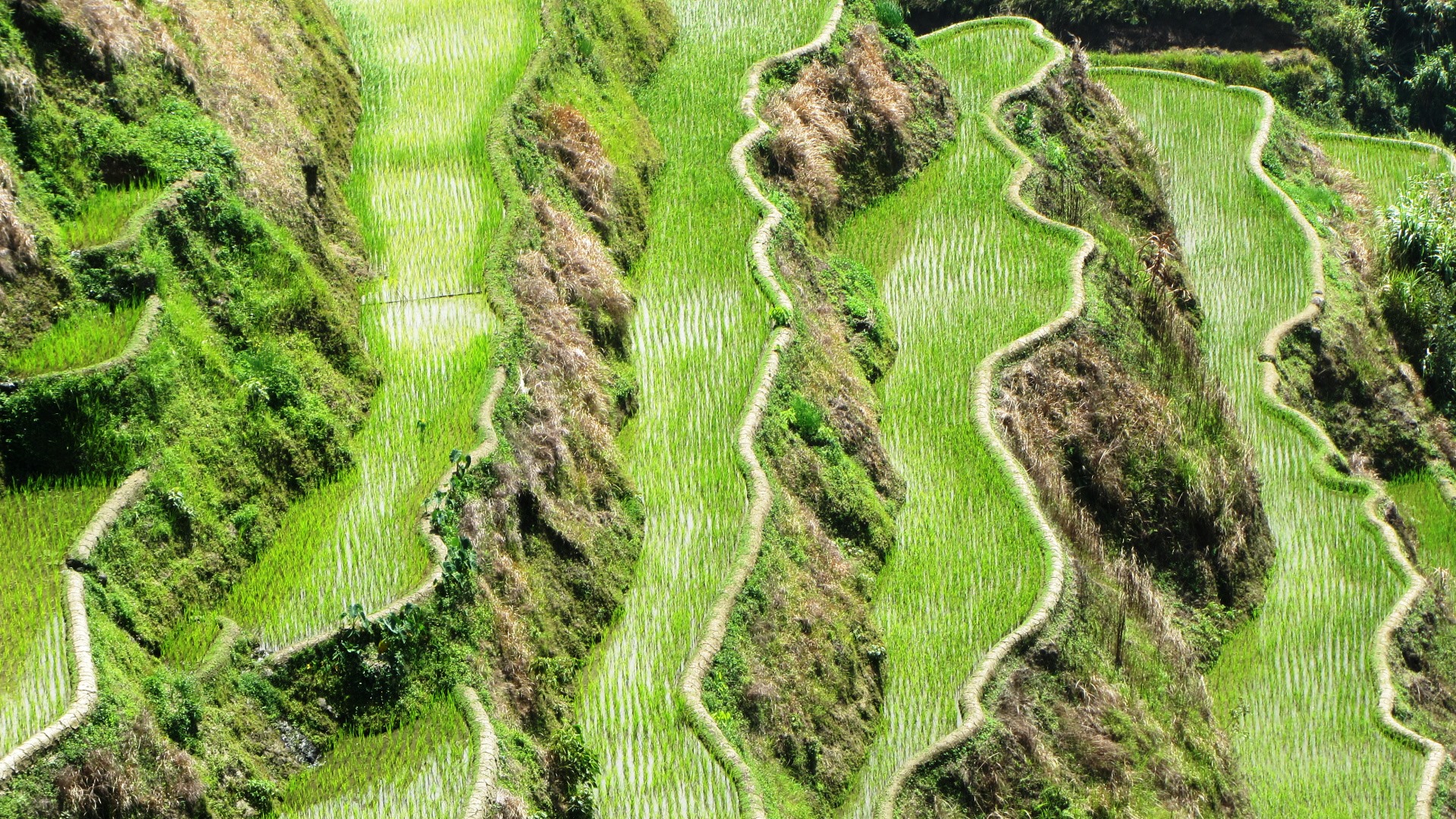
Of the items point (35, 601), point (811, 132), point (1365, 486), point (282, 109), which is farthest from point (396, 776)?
point (1365, 486)

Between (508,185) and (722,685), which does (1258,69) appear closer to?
(508,185)

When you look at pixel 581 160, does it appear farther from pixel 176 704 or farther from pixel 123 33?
pixel 176 704

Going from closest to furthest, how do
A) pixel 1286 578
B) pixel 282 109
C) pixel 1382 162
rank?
pixel 282 109, pixel 1286 578, pixel 1382 162

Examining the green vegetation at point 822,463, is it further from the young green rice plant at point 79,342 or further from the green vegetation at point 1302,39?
the green vegetation at point 1302,39

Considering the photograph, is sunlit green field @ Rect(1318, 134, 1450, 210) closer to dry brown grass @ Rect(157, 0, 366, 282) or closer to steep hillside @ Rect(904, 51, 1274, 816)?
steep hillside @ Rect(904, 51, 1274, 816)

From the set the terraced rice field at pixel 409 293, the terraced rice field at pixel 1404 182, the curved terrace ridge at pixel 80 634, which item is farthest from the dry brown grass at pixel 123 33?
the terraced rice field at pixel 1404 182

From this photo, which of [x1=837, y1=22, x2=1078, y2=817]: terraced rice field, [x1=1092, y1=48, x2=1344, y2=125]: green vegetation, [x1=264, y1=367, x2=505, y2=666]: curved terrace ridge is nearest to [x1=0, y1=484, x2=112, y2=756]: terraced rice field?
[x1=264, y1=367, x2=505, y2=666]: curved terrace ridge
